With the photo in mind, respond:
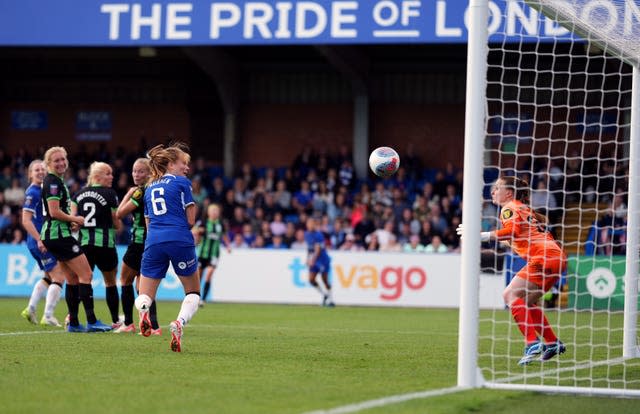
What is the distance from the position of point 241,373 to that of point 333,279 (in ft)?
47.6

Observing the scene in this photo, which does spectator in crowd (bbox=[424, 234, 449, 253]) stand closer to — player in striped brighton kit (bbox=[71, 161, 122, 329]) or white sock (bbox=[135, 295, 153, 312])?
player in striped brighton kit (bbox=[71, 161, 122, 329])

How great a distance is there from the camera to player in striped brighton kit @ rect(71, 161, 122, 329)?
40.5 ft

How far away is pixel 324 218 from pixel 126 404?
19.6 metres

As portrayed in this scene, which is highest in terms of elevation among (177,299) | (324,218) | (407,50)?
(407,50)

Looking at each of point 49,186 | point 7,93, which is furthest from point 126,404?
point 7,93

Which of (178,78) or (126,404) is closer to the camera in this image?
(126,404)

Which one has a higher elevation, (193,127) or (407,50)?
(407,50)

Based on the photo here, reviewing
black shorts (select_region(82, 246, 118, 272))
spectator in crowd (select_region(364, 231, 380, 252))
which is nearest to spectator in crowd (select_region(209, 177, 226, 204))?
spectator in crowd (select_region(364, 231, 380, 252))

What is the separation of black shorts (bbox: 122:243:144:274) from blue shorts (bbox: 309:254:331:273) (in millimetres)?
9726

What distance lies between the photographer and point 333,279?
74.5 ft

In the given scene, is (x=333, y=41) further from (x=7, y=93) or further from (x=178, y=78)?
(x=7, y=93)

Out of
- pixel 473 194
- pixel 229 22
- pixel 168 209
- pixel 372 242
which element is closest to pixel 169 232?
pixel 168 209

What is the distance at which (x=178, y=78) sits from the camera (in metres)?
33.3

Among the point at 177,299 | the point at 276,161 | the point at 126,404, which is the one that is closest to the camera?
the point at 126,404
